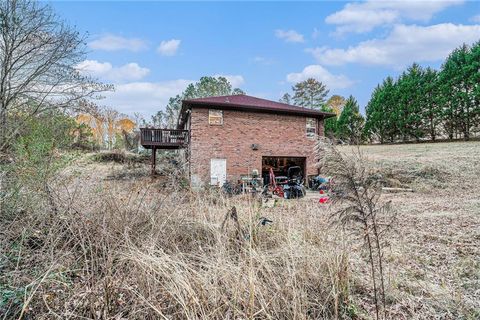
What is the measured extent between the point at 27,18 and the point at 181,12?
6.10 meters

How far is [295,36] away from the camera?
12.8 m

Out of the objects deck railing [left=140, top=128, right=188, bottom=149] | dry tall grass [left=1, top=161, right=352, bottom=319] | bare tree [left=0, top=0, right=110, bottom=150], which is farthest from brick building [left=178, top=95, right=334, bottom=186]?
dry tall grass [left=1, top=161, right=352, bottom=319]

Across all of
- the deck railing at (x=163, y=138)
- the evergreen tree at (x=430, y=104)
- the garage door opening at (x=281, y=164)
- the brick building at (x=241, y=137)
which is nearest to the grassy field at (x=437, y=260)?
the brick building at (x=241, y=137)

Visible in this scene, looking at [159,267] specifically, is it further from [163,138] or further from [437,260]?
[163,138]

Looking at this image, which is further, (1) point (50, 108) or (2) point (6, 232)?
(1) point (50, 108)

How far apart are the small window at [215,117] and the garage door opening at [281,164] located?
13.1 ft

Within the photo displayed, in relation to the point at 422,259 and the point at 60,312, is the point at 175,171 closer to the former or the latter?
the point at 60,312

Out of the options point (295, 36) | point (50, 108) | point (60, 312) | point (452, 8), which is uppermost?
point (295, 36)

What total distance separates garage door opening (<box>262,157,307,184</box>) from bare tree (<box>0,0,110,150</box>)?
10.8 metres

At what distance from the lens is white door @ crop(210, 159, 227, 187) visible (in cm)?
1538

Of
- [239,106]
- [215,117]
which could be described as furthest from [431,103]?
[215,117]

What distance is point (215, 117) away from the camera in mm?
15672

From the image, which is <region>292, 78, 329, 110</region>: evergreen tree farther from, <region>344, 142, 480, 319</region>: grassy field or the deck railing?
<region>344, 142, 480, 319</region>: grassy field

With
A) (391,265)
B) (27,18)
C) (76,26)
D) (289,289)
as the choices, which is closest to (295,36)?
(76,26)
